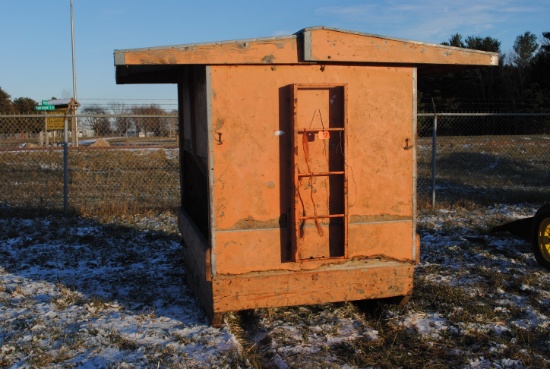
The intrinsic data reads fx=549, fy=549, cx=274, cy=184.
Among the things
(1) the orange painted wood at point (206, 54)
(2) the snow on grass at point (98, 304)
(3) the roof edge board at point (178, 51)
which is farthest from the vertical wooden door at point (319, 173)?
(2) the snow on grass at point (98, 304)

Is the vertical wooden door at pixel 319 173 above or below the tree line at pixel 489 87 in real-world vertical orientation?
below

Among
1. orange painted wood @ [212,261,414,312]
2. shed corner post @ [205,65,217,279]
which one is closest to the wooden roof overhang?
shed corner post @ [205,65,217,279]

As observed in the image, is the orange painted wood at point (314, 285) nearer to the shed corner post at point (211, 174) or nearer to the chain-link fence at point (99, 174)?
the shed corner post at point (211, 174)

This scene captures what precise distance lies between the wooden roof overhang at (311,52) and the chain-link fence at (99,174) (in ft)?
19.9

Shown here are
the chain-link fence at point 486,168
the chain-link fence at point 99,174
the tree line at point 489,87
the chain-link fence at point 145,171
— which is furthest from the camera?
the tree line at point 489,87

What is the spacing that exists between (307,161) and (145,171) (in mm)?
12212

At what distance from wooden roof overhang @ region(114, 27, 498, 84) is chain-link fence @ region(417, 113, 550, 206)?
18.1ft

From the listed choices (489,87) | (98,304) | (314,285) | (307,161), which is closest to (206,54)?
(307,161)

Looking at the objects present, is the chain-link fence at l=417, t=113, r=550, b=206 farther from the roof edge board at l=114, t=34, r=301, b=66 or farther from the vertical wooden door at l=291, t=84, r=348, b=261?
the roof edge board at l=114, t=34, r=301, b=66

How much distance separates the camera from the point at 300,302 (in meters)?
4.68

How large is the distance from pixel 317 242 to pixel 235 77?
1536 millimetres

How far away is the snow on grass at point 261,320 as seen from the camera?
409 centimetres

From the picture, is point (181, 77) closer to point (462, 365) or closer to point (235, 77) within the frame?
point (235, 77)

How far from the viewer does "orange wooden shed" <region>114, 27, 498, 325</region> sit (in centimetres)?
443
